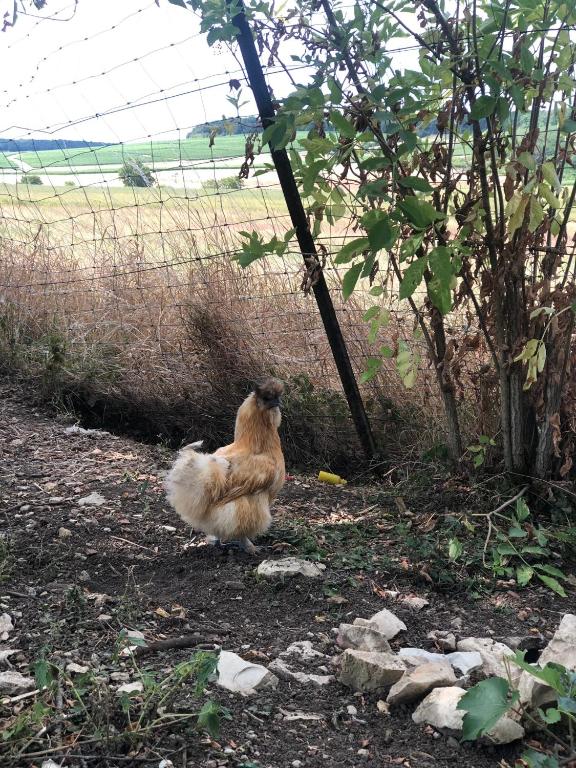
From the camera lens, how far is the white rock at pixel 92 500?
4.85 m

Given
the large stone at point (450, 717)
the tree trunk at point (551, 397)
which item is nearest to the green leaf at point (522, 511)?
the tree trunk at point (551, 397)

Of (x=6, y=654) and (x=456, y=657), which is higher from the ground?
(x=6, y=654)

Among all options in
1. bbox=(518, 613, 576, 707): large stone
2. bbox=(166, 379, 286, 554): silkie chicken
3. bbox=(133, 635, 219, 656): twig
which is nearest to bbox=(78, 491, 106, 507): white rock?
bbox=(166, 379, 286, 554): silkie chicken

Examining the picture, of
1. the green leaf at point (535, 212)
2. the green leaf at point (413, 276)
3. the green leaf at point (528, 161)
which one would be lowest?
the green leaf at point (413, 276)

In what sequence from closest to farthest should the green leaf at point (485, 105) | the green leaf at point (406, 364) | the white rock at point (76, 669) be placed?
1. the white rock at point (76, 669)
2. the green leaf at point (485, 105)
3. the green leaf at point (406, 364)

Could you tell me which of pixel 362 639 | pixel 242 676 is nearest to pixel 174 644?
pixel 242 676

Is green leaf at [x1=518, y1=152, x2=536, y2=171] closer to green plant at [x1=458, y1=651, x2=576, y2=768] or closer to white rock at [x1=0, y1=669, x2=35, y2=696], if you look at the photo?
green plant at [x1=458, y1=651, x2=576, y2=768]

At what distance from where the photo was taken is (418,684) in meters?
2.94

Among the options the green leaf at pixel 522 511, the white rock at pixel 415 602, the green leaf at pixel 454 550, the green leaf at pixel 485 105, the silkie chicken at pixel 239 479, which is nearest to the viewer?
the green leaf at pixel 485 105

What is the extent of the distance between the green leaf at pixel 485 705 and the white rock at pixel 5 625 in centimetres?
184

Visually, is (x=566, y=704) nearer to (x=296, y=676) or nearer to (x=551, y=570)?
(x=296, y=676)

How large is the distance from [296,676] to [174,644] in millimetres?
510

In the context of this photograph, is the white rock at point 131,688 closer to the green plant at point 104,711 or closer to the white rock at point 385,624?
the green plant at point 104,711

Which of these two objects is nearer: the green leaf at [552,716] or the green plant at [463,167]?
the green leaf at [552,716]
